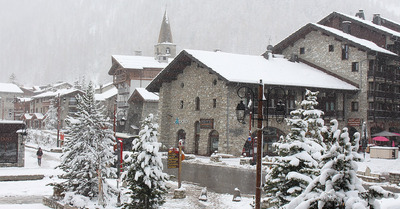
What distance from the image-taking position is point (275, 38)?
152875 millimetres

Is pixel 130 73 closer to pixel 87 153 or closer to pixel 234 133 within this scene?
pixel 234 133

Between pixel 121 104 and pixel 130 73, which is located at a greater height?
pixel 130 73

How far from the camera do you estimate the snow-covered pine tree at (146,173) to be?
44.2 feet

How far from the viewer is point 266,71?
3775 centimetres

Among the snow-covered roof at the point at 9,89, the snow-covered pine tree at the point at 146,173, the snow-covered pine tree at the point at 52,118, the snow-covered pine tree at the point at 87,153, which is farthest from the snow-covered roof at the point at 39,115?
the snow-covered pine tree at the point at 146,173

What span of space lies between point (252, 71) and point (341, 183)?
29966mm

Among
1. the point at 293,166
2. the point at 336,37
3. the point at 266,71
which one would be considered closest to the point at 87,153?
the point at 293,166

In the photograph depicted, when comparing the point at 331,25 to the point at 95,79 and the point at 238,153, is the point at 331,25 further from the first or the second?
the point at 95,79

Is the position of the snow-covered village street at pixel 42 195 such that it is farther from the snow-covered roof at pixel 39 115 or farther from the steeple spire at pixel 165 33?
the steeple spire at pixel 165 33

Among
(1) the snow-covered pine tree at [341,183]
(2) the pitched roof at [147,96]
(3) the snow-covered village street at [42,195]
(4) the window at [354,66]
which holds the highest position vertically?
(4) the window at [354,66]

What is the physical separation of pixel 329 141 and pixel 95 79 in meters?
171

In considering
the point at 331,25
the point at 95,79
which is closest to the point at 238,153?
the point at 331,25

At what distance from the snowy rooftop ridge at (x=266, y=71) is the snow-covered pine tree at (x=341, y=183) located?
83.3 feet

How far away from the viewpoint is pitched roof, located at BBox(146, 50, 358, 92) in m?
34.6
